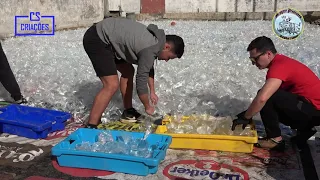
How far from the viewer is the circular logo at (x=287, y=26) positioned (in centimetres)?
722

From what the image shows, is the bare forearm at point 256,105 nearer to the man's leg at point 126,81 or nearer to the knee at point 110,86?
the knee at point 110,86

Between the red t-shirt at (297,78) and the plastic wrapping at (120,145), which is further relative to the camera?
the red t-shirt at (297,78)

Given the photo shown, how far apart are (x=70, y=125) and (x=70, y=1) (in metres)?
8.66

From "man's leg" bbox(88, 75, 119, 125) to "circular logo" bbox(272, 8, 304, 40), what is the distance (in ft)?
16.3

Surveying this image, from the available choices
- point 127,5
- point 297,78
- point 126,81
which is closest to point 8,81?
point 126,81

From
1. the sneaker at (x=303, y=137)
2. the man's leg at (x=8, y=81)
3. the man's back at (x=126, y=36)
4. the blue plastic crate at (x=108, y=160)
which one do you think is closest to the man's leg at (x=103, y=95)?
the man's back at (x=126, y=36)

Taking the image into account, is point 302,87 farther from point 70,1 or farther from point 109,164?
point 70,1

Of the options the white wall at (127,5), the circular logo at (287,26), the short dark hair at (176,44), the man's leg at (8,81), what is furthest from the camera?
the white wall at (127,5)

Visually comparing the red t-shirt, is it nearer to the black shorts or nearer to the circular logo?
the black shorts

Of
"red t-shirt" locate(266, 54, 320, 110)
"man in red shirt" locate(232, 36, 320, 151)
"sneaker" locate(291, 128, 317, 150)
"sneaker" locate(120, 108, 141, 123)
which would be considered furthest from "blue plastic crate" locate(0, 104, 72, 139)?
"sneaker" locate(291, 128, 317, 150)

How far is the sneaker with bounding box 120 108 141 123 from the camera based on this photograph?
3474mm

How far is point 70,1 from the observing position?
446 inches

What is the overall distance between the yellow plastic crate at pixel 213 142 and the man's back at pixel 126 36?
2.39ft

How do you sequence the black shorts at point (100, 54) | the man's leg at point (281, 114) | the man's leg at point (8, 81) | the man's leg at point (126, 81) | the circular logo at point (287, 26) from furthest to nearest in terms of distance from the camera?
the circular logo at point (287, 26) < the man's leg at point (8, 81) < the man's leg at point (126, 81) < the black shorts at point (100, 54) < the man's leg at point (281, 114)
